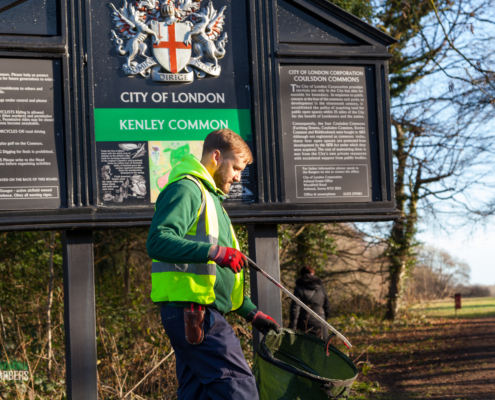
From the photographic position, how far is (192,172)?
9.16 feet

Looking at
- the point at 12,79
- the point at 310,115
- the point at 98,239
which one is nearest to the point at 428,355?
the point at 98,239

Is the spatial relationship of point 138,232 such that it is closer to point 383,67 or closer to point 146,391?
point 146,391

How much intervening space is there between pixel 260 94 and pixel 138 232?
5254 mm

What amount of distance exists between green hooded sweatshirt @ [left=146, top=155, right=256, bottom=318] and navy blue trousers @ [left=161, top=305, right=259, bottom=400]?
3.4 inches

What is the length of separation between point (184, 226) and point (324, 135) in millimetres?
2289

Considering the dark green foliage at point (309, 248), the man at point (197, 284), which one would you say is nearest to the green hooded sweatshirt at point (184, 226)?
→ the man at point (197, 284)

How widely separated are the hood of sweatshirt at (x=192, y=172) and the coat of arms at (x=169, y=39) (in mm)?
1673

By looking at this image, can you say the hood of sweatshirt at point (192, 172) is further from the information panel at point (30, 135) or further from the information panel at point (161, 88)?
the information panel at point (30, 135)

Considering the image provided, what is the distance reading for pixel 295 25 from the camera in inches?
181

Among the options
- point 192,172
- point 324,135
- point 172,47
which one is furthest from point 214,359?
point 172,47

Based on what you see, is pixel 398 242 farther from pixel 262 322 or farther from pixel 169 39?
pixel 262 322

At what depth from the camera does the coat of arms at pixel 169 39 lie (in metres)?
4.29

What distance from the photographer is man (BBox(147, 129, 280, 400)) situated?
246cm

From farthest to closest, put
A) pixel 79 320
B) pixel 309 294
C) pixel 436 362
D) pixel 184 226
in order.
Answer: pixel 436 362, pixel 309 294, pixel 79 320, pixel 184 226
